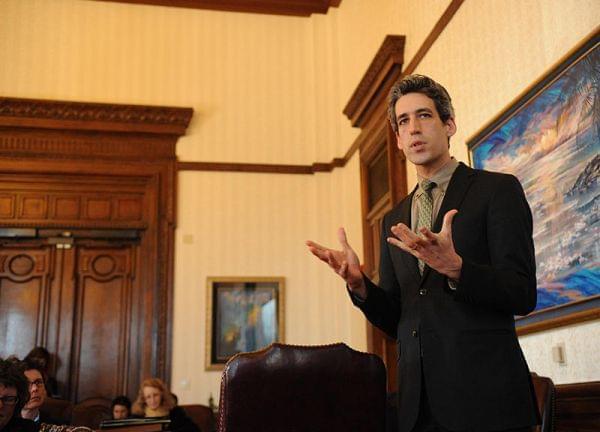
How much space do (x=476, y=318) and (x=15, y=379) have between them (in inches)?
85.5

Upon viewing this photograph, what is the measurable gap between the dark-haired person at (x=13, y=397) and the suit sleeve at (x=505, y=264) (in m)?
2.11

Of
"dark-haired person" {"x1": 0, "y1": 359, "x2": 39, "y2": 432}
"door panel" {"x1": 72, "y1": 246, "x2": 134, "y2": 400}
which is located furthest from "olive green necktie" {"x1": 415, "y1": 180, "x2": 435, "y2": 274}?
"door panel" {"x1": 72, "y1": 246, "x2": 134, "y2": 400}

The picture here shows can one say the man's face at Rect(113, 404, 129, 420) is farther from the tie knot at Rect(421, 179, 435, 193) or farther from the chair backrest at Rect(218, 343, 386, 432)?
the tie knot at Rect(421, 179, 435, 193)

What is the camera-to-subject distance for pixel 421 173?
193cm

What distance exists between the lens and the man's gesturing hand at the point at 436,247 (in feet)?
4.98

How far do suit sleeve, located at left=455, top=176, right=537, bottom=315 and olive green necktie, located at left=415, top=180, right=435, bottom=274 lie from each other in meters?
0.18

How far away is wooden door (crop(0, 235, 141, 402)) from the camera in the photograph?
8.04 m

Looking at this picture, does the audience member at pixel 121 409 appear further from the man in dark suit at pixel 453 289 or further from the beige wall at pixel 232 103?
the man in dark suit at pixel 453 289

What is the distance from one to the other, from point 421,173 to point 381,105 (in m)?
5.24

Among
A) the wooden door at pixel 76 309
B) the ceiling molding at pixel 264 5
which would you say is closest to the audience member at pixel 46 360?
the wooden door at pixel 76 309

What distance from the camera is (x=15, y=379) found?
3.00 meters

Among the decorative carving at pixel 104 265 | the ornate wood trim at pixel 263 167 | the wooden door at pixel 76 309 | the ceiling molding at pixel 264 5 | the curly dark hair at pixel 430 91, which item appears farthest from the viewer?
the ceiling molding at pixel 264 5

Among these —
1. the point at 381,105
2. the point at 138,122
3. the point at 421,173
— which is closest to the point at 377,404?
the point at 421,173

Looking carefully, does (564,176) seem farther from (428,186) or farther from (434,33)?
(434,33)
